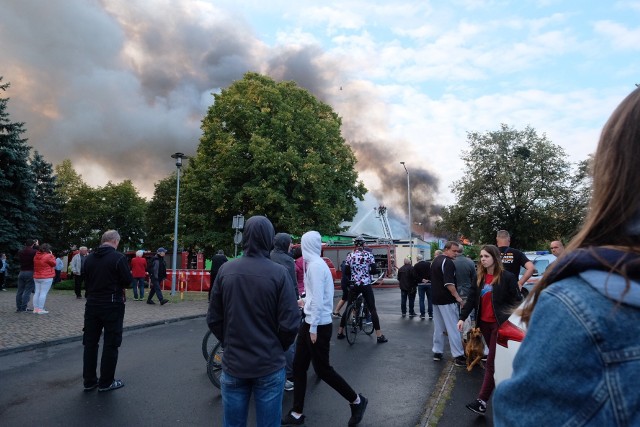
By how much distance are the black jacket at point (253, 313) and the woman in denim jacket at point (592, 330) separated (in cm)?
244

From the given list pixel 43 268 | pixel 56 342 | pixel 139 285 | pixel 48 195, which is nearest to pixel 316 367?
pixel 56 342

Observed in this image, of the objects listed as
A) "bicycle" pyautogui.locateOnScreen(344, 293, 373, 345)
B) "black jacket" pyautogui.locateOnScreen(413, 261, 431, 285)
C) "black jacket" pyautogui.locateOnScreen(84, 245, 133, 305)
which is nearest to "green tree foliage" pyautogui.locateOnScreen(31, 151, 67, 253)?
"black jacket" pyautogui.locateOnScreen(413, 261, 431, 285)

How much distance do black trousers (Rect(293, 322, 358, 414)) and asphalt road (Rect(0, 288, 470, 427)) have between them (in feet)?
1.07

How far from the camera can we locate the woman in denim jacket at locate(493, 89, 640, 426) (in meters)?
0.85

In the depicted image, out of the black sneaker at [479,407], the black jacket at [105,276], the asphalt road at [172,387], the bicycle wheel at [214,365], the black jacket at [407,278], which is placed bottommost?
the asphalt road at [172,387]

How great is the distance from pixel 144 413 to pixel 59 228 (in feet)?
141

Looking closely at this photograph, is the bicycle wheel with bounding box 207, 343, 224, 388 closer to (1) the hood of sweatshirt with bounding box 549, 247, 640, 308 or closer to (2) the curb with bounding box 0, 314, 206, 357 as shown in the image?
(2) the curb with bounding box 0, 314, 206, 357

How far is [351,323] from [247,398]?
21.0ft

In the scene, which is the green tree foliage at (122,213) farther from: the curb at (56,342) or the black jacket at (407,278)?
the black jacket at (407,278)

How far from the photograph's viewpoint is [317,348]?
4.90 metres

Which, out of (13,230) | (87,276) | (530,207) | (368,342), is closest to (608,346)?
(87,276)

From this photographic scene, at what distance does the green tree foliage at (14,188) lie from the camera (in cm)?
2595

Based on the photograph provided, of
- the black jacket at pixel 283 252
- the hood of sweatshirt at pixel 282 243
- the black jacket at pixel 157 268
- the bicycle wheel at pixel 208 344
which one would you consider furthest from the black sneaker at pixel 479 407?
the black jacket at pixel 157 268

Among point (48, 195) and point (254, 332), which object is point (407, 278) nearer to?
point (254, 332)
